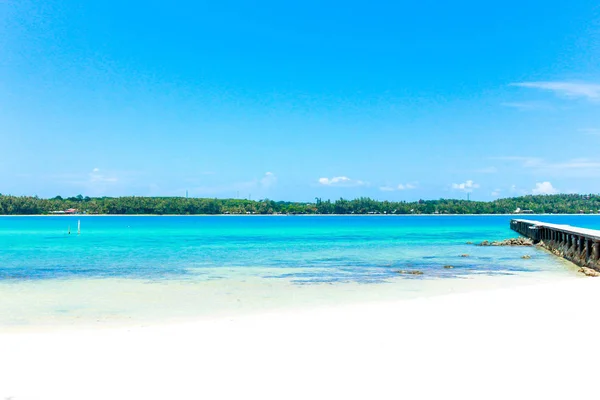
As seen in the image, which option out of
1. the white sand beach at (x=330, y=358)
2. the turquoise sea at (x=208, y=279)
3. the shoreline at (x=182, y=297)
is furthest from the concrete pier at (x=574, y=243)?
the white sand beach at (x=330, y=358)

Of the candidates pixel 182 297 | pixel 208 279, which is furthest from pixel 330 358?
pixel 208 279

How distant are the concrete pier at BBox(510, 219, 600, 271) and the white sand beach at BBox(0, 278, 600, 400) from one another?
1619 cm

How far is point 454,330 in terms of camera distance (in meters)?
9.26

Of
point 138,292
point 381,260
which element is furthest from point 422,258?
point 138,292

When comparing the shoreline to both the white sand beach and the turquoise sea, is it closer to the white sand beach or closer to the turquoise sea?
the turquoise sea

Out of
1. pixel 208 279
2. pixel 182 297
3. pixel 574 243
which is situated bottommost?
pixel 208 279

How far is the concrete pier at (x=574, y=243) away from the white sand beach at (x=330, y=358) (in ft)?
53.1

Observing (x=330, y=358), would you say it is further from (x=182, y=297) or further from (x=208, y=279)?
(x=208, y=279)

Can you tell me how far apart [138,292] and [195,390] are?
40.0ft

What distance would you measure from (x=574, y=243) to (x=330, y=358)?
89.4 feet

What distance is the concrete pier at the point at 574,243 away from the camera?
2566cm

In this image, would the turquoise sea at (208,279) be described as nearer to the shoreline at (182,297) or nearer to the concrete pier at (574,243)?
the shoreline at (182,297)

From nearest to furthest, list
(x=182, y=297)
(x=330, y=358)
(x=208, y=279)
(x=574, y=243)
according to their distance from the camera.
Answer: (x=330, y=358) < (x=182, y=297) < (x=208, y=279) < (x=574, y=243)

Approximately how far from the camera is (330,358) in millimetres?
7715
